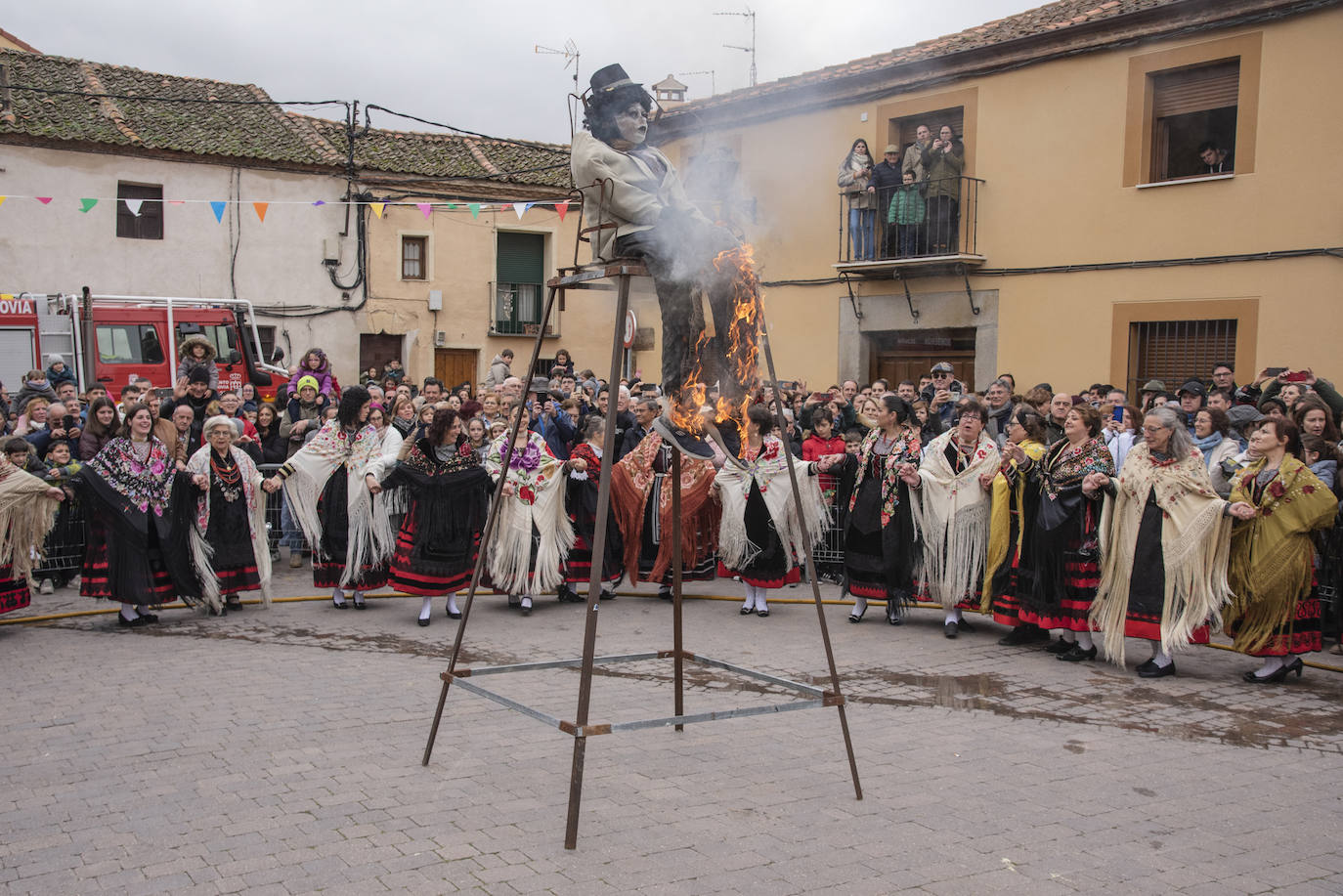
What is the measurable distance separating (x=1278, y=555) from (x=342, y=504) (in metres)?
6.71

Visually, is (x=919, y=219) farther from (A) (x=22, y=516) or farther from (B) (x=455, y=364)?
(B) (x=455, y=364)

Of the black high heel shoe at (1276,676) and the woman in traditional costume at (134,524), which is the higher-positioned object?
the woman in traditional costume at (134,524)

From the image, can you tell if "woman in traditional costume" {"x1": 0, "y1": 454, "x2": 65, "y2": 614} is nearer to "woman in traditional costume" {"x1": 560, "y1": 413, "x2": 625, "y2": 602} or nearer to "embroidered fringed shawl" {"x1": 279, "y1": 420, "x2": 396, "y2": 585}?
"embroidered fringed shawl" {"x1": 279, "y1": 420, "x2": 396, "y2": 585}

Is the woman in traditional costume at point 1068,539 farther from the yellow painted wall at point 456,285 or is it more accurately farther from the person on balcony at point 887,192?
the yellow painted wall at point 456,285

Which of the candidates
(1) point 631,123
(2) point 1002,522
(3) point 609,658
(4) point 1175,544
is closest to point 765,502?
(2) point 1002,522

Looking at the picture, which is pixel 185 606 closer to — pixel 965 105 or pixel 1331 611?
pixel 1331 611

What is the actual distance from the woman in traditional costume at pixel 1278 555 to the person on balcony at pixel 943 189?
7.75 m

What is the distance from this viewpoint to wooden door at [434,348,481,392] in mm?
27172

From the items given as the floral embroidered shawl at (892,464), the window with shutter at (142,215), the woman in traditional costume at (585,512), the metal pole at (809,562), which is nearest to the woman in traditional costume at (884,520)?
the floral embroidered shawl at (892,464)

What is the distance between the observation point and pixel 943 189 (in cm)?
1466

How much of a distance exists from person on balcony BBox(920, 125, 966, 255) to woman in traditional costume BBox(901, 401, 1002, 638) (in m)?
6.39

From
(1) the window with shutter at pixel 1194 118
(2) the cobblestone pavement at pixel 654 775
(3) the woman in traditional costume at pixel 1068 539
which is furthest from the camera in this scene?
(1) the window with shutter at pixel 1194 118

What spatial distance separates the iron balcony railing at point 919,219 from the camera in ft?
47.9

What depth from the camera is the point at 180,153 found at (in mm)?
23094
